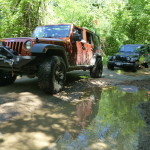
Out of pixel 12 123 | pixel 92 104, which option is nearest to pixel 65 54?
pixel 92 104

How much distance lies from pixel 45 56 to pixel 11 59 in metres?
0.83

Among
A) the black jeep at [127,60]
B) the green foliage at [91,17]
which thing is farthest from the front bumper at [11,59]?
the black jeep at [127,60]

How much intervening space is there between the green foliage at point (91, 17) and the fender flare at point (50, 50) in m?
4.65

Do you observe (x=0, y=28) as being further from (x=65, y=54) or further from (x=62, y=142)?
(x=62, y=142)

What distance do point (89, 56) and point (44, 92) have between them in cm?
292

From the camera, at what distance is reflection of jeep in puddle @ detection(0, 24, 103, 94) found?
438cm

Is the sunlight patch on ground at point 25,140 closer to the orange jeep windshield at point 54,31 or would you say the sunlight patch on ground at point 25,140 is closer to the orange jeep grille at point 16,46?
the orange jeep grille at point 16,46

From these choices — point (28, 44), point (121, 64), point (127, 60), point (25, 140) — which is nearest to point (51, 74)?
point (28, 44)

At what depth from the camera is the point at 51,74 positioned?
14.6ft

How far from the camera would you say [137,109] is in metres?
3.93

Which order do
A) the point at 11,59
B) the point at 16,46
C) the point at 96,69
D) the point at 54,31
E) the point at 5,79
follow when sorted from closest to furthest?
the point at 11,59 → the point at 16,46 → the point at 5,79 → the point at 54,31 → the point at 96,69

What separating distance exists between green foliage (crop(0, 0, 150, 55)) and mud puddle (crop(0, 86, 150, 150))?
19.6 feet

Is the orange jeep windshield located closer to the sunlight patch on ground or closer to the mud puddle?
the mud puddle

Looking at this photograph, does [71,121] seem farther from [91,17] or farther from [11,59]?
[91,17]
